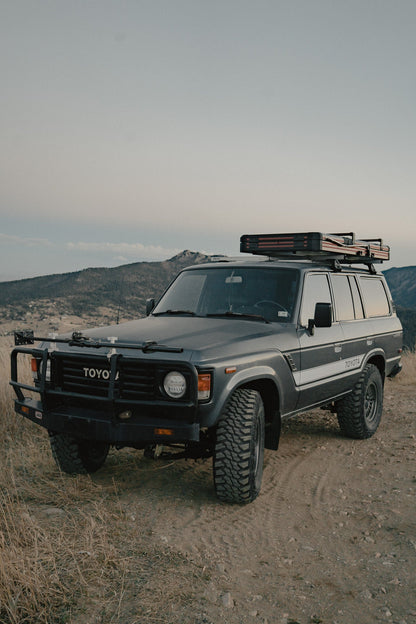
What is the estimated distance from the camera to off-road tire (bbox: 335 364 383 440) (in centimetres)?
671

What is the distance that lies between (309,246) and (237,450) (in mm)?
2677

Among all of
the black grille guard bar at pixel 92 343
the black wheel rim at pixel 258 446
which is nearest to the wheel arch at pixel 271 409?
the black wheel rim at pixel 258 446

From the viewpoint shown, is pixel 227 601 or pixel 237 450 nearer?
pixel 227 601

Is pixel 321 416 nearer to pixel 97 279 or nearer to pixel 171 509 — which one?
pixel 171 509

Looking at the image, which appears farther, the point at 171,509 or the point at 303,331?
the point at 303,331

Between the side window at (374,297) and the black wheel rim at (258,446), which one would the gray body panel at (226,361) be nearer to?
the black wheel rim at (258,446)

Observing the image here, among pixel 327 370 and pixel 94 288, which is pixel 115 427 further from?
pixel 94 288

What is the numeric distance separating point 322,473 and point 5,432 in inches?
153

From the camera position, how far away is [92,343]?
4527mm

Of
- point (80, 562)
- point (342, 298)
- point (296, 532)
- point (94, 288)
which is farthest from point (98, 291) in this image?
point (80, 562)

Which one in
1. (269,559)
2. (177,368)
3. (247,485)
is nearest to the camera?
(269,559)

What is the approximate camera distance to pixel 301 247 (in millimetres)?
6211

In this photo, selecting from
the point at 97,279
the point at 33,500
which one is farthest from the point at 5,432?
the point at 97,279

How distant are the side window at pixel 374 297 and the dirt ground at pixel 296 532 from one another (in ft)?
6.12
